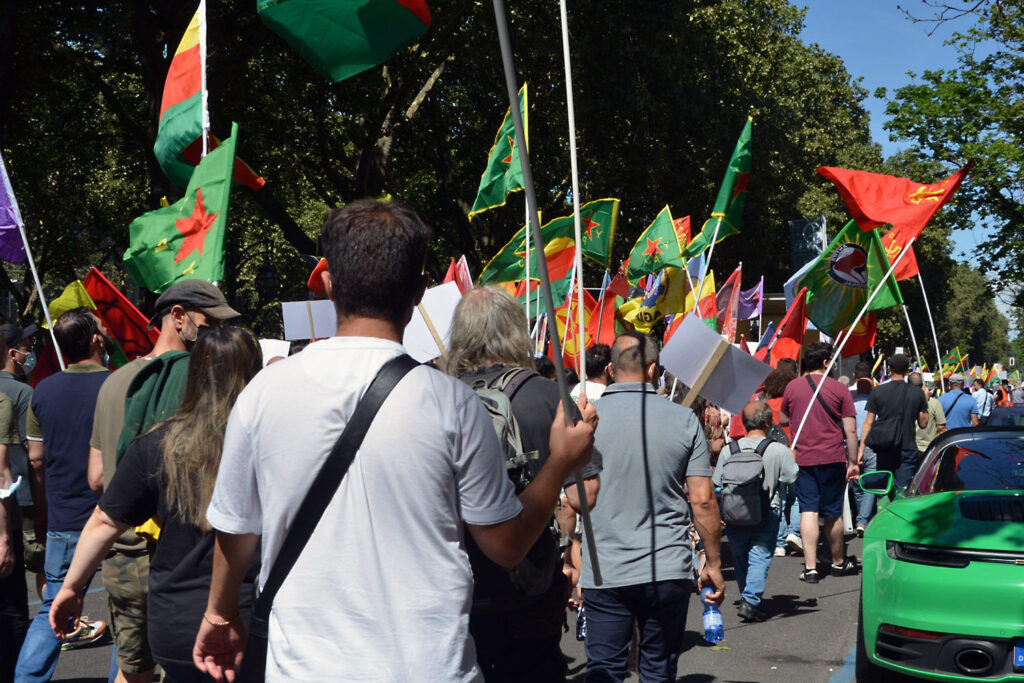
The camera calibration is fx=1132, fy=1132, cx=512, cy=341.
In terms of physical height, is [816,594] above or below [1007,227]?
below

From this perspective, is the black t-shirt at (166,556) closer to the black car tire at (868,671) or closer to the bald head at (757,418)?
the black car tire at (868,671)

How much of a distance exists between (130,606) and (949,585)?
3.34 metres

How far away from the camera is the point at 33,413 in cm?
565

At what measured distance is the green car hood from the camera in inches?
194

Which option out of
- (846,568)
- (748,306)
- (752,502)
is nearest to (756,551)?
(752,502)

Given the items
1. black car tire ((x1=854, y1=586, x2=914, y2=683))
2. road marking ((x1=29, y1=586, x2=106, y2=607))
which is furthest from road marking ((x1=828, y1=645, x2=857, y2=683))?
road marking ((x1=29, y1=586, x2=106, y2=607))

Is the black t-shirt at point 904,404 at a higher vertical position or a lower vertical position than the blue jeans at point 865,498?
higher

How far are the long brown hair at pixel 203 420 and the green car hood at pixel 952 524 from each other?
3243mm

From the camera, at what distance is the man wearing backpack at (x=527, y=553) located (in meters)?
3.03

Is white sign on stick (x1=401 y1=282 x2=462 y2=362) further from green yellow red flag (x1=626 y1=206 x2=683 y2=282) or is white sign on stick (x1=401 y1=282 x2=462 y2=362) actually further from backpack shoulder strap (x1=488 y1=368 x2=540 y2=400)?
green yellow red flag (x1=626 y1=206 x2=683 y2=282)

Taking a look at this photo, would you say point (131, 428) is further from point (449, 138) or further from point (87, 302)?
point (449, 138)

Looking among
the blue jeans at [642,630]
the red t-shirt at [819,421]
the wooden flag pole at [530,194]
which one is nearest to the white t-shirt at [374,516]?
Answer: the wooden flag pole at [530,194]

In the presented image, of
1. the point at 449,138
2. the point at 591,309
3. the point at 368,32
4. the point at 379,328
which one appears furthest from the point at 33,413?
the point at 449,138

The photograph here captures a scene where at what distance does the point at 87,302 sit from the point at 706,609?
4.64m
